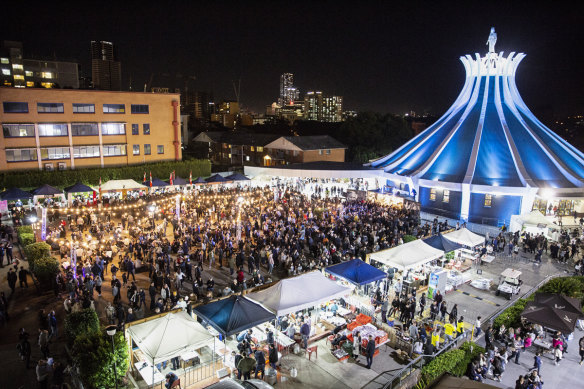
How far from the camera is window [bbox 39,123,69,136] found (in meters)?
32.7

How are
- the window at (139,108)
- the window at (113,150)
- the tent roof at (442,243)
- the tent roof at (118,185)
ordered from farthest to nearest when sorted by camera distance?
the window at (139,108), the window at (113,150), the tent roof at (118,185), the tent roof at (442,243)

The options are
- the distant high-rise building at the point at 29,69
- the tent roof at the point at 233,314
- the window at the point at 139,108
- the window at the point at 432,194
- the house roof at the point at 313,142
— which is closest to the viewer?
the tent roof at the point at 233,314

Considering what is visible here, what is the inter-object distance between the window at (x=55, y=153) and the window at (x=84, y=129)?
5.36 feet

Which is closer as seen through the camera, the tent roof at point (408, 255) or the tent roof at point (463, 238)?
the tent roof at point (408, 255)

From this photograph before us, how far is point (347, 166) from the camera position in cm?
3797

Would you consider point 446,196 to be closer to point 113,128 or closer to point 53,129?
point 113,128

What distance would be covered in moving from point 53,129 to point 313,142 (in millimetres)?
28502

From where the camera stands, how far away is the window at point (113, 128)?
118 feet

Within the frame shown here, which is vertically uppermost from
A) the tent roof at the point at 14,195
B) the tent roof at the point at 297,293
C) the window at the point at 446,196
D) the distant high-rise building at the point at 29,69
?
the distant high-rise building at the point at 29,69

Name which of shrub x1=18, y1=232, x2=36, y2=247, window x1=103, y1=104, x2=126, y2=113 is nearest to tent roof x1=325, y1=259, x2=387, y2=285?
shrub x1=18, y1=232, x2=36, y2=247

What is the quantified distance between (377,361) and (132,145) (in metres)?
33.3

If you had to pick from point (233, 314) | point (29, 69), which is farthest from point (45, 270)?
point (29, 69)

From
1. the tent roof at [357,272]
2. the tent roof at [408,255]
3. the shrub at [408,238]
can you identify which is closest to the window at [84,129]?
the tent roof at [357,272]

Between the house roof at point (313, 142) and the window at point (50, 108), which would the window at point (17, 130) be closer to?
the window at point (50, 108)
